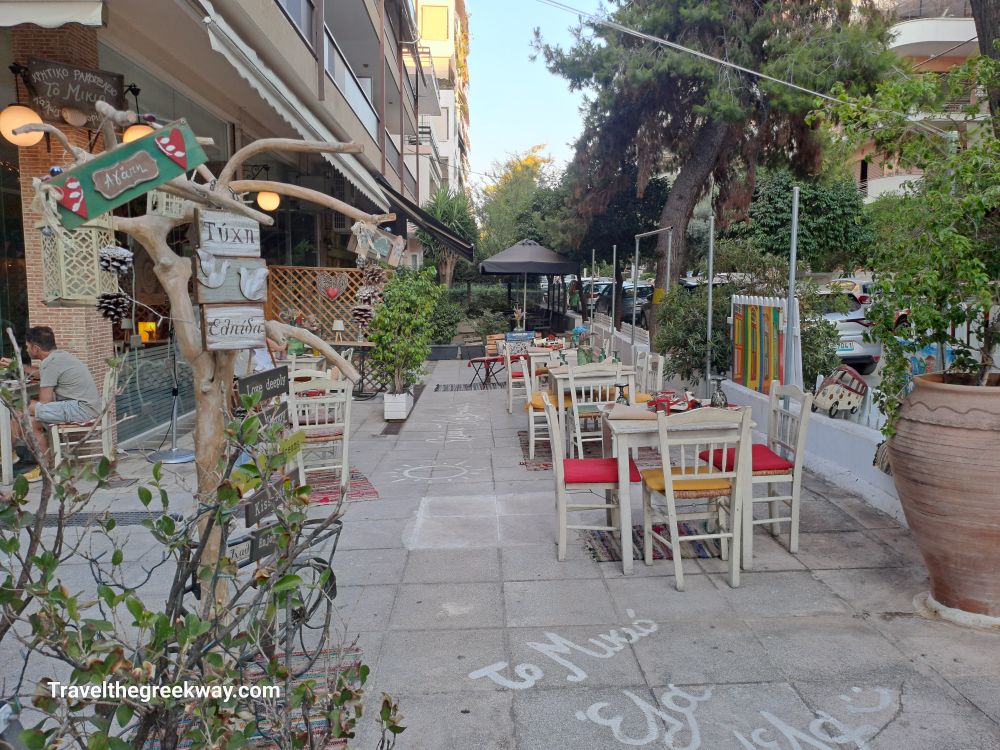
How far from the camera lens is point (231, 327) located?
2871mm

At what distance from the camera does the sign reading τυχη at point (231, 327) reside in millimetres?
2834

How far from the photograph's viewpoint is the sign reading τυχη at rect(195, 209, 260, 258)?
111 inches

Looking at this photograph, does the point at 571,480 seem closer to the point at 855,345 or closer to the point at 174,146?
the point at 174,146

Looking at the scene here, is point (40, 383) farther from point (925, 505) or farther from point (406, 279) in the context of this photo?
point (925, 505)

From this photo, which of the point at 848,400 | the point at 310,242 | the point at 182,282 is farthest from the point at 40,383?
the point at 310,242

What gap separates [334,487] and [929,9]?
28633 mm

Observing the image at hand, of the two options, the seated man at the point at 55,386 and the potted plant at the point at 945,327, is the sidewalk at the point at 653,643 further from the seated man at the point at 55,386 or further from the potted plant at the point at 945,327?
the seated man at the point at 55,386

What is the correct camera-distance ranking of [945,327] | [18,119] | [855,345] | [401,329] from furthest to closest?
1. [855,345]
2. [401,329]
3. [18,119]
4. [945,327]

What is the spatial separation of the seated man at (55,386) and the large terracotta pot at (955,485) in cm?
611

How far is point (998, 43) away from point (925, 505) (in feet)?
8.65

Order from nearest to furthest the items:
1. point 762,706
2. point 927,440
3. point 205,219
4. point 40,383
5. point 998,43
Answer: point 205,219 → point 762,706 → point 927,440 → point 998,43 → point 40,383

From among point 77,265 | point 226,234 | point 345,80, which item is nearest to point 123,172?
point 226,234

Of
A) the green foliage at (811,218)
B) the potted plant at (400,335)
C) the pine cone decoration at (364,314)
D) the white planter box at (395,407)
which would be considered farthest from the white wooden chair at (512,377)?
the green foliage at (811,218)

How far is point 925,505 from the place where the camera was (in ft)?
12.2
